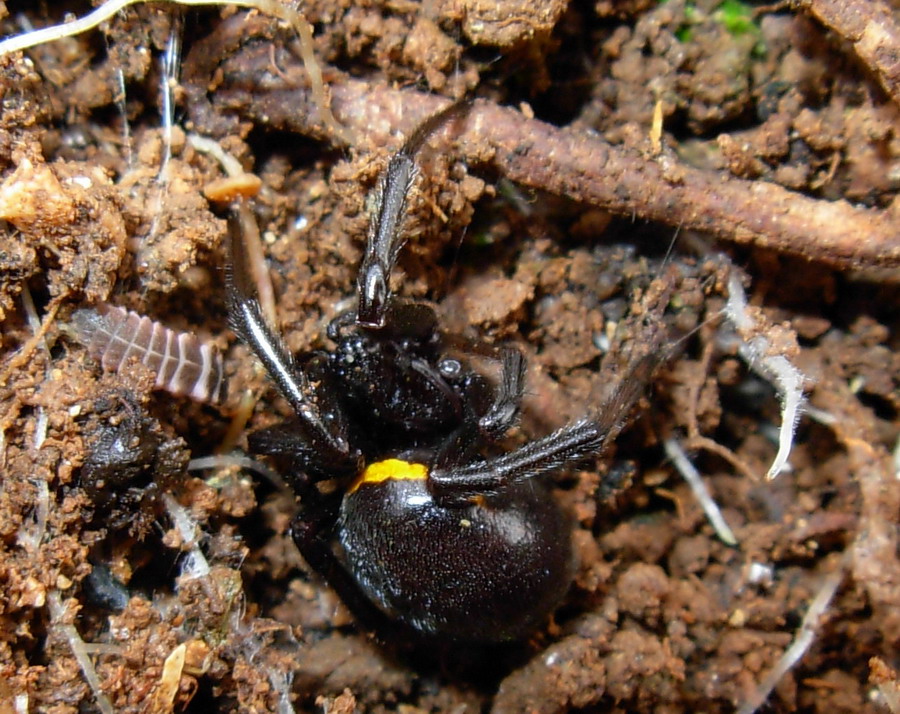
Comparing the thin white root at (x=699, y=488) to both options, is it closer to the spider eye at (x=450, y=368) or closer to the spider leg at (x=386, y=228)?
the spider eye at (x=450, y=368)

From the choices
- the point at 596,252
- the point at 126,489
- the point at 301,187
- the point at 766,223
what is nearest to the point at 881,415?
the point at 766,223

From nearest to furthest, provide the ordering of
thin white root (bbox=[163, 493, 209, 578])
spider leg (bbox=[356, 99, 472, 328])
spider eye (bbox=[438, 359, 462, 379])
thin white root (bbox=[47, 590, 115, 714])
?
thin white root (bbox=[47, 590, 115, 714]) < spider leg (bbox=[356, 99, 472, 328]) < thin white root (bbox=[163, 493, 209, 578]) < spider eye (bbox=[438, 359, 462, 379])

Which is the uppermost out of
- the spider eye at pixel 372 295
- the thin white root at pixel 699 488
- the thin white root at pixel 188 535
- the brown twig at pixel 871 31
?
the brown twig at pixel 871 31

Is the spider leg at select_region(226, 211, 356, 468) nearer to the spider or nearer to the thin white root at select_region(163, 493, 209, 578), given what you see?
the spider

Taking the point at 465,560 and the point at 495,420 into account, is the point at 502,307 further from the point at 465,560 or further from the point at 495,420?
the point at 465,560

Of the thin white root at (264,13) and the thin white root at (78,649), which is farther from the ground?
the thin white root at (264,13)

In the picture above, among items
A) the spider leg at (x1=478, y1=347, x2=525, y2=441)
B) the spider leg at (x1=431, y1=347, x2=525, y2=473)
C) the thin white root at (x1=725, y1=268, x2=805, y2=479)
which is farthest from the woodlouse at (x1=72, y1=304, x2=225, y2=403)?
the thin white root at (x1=725, y1=268, x2=805, y2=479)

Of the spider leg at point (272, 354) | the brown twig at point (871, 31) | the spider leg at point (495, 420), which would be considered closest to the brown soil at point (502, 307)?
the brown twig at point (871, 31)
